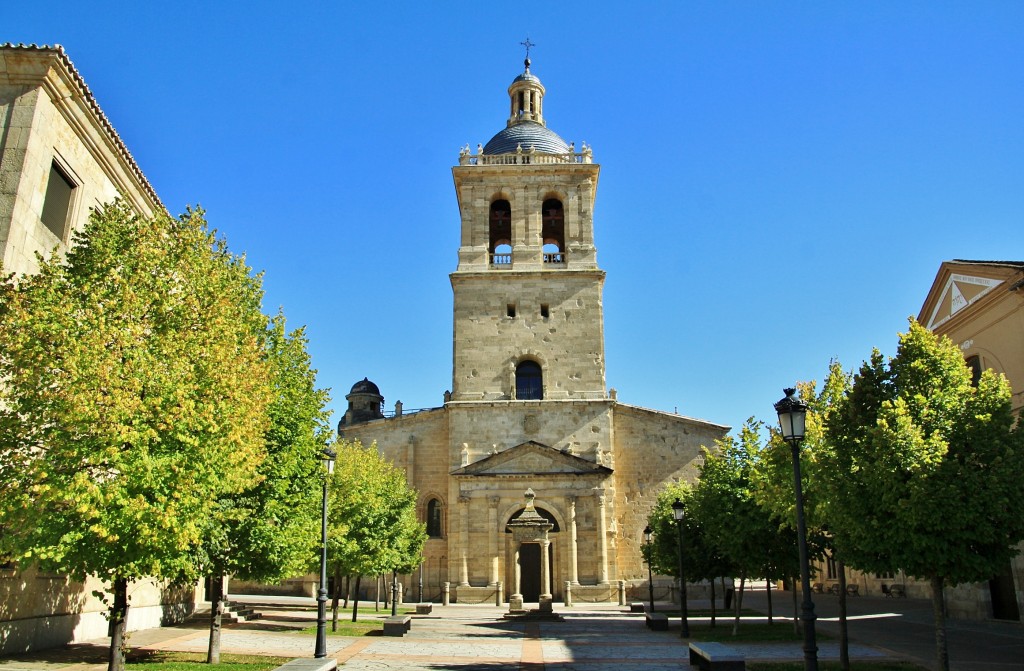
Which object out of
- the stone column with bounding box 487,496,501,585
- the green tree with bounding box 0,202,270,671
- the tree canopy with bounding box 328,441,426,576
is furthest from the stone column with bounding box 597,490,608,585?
the green tree with bounding box 0,202,270,671

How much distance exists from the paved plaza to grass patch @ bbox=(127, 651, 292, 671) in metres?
0.82

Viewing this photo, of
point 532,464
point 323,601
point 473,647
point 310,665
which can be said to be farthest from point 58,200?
point 532,464

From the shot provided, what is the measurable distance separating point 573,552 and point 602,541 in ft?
4.99

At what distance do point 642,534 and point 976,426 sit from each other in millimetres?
28560

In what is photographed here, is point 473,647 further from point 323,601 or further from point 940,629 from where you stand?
point 940,629

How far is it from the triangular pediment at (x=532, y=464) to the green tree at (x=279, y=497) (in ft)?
74.4

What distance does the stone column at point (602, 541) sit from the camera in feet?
128

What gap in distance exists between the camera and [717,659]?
1427 centimetres

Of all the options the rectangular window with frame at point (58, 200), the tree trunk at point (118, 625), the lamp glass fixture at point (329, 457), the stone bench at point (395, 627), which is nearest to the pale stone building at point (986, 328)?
the stone bench at point (395, 627)

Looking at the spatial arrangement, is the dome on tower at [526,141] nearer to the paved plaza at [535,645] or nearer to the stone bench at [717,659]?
the paved plaza at [535,645]

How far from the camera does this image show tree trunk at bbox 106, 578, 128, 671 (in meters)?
13.1

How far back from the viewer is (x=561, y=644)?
2169cm

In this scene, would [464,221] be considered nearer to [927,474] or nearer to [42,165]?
[42,165]

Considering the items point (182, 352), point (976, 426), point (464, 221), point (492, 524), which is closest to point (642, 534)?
point (492, 524)
